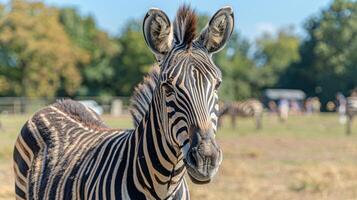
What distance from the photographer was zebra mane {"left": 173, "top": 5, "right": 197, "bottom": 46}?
306 cm

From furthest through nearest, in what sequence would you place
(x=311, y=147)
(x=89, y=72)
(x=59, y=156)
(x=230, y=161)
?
(x=89, y=72)
(x=311, y=147)
(x=230, y=161)
(x=59, y=156)

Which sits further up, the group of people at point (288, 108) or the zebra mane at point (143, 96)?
the zebra mane at point (143, 96)

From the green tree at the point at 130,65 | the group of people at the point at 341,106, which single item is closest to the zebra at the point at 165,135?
the group of people at the point at 341,106

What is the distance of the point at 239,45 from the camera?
87.2 metres

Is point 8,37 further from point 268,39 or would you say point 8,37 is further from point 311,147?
point 268,39

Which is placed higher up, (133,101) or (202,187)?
(133,101)

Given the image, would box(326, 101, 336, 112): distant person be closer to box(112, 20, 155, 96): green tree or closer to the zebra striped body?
box(112, 20, 155, 96): green tree

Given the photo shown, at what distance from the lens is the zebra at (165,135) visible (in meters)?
2.71

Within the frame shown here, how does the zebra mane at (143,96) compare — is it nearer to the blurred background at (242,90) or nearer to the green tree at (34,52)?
the blurred background at (242,90)

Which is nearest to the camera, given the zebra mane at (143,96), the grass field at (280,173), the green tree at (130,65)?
the zebra mane at (143,96)

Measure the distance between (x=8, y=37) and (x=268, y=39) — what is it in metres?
54.5

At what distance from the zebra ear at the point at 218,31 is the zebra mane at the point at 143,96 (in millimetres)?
665

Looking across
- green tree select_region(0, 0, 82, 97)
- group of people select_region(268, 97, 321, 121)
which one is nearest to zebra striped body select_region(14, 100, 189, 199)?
group of people select_region(268, 97, 321, 121)

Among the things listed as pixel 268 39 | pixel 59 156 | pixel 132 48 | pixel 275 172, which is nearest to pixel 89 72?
pixel 132 48
